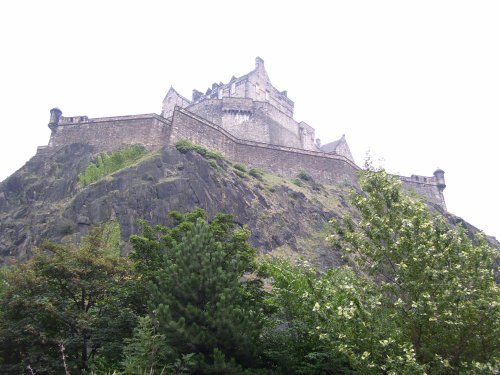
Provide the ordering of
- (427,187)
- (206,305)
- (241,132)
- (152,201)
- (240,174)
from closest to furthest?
(206,305)
(152,201)
(240,174)
(241,132)
(427,187)

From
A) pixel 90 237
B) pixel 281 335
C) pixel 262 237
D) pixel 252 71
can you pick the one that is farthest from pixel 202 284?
pixel 252 71

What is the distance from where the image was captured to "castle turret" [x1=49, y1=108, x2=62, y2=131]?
165 ft

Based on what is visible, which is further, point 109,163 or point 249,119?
point 249,119

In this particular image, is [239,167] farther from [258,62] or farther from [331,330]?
[331,330]

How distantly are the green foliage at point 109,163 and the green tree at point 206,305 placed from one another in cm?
2463

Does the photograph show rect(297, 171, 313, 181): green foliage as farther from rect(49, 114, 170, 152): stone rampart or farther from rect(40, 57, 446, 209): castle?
rect(49, 114, 170, 152): stone rampart

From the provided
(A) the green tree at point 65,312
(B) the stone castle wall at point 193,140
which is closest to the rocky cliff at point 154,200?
(B) the stone castle wall at point 193,140

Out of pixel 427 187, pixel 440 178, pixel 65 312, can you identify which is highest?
pixel 440 178

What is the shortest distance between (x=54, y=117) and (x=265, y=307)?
41062 mm

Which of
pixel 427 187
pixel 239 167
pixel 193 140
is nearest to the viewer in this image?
pixel 239 167

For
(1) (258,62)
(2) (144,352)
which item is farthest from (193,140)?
(2) (144,352)

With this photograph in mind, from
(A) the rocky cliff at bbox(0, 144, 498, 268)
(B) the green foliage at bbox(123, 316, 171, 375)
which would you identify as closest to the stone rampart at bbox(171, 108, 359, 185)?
(A) the rocky cliff at bbox(0, 144, 498, 268)

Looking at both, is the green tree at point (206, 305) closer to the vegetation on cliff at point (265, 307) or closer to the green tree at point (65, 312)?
the vegetation on cliff at point (265, 307)

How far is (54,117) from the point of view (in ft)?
167
